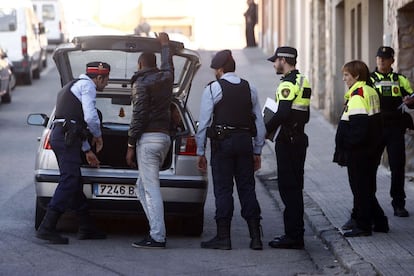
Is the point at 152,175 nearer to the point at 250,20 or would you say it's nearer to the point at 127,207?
the point at 127,207

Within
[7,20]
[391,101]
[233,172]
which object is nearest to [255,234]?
[233,172]

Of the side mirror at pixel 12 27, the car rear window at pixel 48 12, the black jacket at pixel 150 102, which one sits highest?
the car rear window at pixel 48 12

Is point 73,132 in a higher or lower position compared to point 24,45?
lower

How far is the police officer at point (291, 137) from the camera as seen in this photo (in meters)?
10.3

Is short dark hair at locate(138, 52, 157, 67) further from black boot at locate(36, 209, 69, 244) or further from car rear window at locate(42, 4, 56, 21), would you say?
car rear window at locate(42, 4, 56, 21)

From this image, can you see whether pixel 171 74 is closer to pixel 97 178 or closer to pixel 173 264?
pixel 97 178

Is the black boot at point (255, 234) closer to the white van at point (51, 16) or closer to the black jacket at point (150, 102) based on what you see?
the black jacket at point (150, 102)

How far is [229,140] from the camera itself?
1023cm

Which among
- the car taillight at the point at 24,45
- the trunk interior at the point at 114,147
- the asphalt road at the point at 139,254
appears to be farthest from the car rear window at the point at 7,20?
the trunk interior at the point at 114,147

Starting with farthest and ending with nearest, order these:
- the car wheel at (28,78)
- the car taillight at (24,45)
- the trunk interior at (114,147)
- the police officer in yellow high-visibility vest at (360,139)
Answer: the car wheel at (28,78) < the car taillight at (24,45) < the trunk interior at (114,147) < the police officer in yellow high-visibility vest at (360,139)

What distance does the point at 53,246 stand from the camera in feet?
33.8

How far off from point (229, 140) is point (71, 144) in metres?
1.41

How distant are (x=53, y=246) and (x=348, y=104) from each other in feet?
9.67

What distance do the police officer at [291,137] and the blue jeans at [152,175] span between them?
3.28 ft
